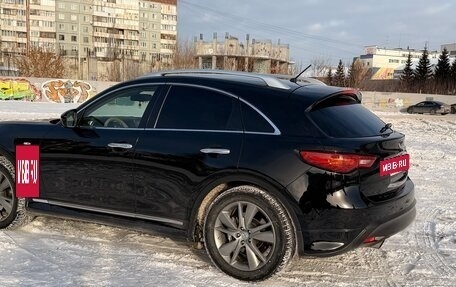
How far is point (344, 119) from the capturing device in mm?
3936

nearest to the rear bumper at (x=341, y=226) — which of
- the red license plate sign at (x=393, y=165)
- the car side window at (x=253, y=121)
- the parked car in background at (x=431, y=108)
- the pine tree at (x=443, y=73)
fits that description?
the red license plate sign at (x=393, y=165)

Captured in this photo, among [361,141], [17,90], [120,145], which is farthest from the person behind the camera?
[17,90]

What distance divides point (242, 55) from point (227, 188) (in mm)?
69788

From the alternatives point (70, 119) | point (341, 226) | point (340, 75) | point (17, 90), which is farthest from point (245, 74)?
point (340, 75)

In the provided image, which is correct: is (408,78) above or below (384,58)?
below

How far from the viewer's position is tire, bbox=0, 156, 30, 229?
16.0ft

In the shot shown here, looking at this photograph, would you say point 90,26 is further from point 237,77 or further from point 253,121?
point 253,121

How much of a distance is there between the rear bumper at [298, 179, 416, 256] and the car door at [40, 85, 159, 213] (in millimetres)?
1657

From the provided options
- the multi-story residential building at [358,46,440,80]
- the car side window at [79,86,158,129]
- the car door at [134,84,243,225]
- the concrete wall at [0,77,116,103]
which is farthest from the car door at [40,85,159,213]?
the multi-story residential building at [358,46,440,80]

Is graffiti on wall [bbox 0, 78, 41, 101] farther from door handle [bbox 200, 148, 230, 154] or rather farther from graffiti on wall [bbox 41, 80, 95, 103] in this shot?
door handle [bbox 200, 148, 230, 154]

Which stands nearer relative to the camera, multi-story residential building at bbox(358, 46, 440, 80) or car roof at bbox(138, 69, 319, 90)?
car roof at bbox(138, 69, 319, 90)

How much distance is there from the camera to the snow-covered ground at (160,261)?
3826 millimetres

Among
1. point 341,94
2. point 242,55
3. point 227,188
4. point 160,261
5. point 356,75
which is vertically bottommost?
point 160,261

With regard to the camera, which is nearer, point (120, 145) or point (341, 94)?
point (341, 94)
